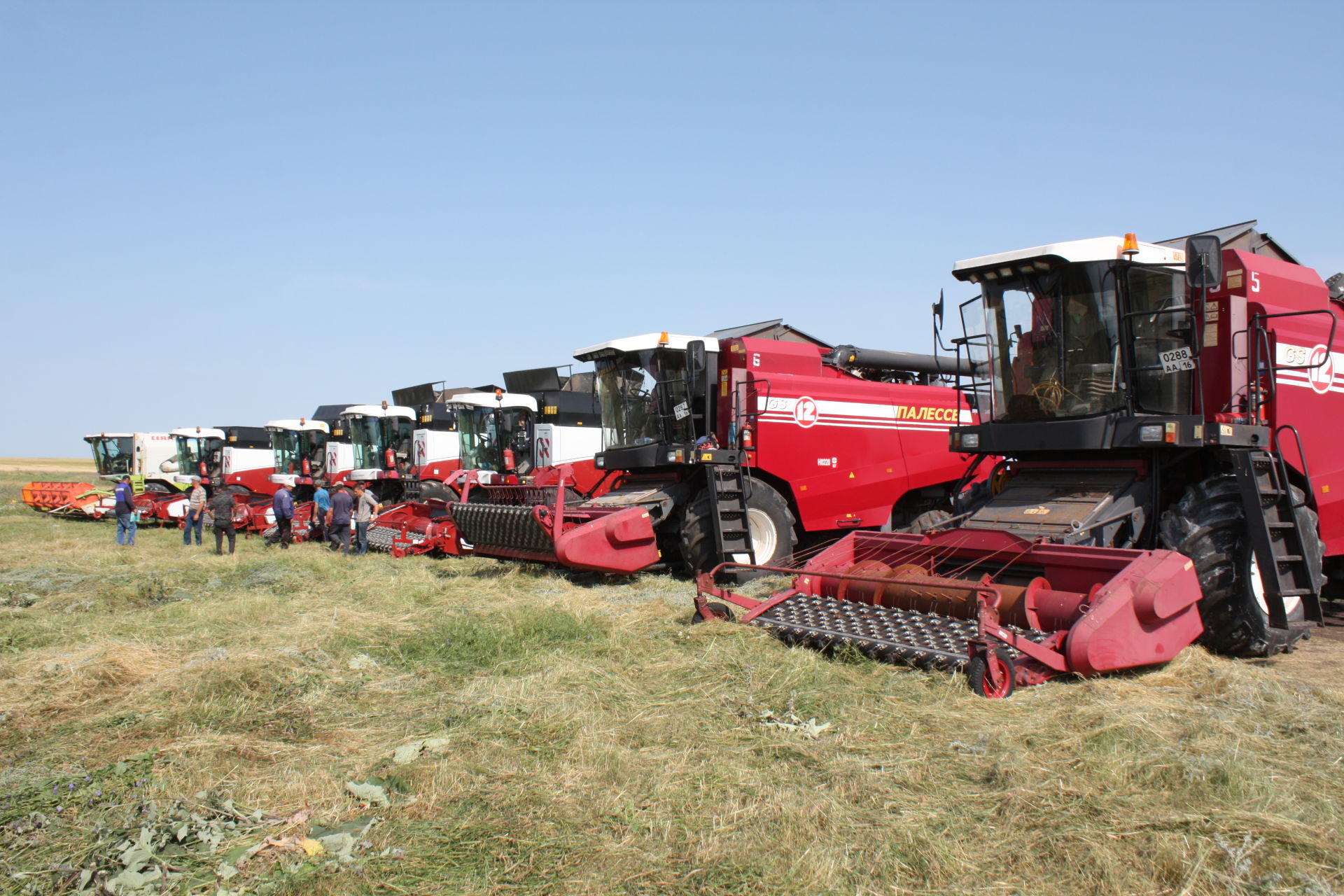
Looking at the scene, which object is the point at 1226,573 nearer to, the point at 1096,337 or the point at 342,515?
the point at 1096,337

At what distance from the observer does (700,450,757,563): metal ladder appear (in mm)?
9414

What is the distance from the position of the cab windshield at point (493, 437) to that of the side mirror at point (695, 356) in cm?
804

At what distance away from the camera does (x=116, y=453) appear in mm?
25609

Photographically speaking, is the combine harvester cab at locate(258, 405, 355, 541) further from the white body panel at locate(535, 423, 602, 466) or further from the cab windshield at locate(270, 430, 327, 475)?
the white body panel at locate(535, 423, 602, 466)

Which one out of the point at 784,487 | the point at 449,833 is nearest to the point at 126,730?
the point at 449,833

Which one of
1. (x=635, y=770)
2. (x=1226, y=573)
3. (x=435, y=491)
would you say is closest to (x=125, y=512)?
(x=435, y=491)

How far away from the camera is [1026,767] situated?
148 inches

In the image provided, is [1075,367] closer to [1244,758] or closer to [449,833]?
[1244,758]

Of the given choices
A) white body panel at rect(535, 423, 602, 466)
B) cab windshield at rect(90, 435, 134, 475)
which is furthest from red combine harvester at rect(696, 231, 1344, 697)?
cab windshield at rect(90, 435, 134, 475)

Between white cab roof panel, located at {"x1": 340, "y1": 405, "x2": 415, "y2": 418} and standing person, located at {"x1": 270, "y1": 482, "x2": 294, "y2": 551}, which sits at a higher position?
white cab roof panel, located at {"x1": 340, "y1": 405, "x2": 415, "y2": 418}

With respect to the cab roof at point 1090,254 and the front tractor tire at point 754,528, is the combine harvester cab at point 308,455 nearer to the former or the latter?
the front tractor tire at point 754,528

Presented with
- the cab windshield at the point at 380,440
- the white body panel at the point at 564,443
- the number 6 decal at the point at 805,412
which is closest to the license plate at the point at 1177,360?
the number 6 decal at the point at 805,412

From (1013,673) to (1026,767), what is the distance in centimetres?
102

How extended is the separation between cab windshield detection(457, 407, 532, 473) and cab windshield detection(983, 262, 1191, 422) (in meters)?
11.0
